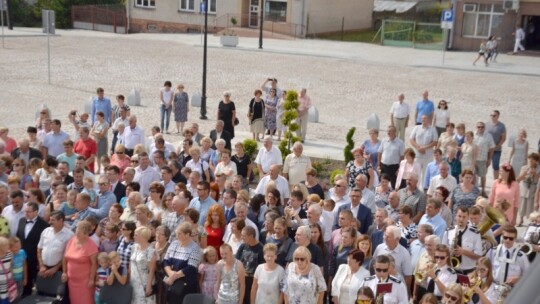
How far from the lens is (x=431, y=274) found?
742cm

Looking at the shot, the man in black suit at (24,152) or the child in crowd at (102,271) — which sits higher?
the man in black suit at (24,152)

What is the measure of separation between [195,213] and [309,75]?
25358 millimetres

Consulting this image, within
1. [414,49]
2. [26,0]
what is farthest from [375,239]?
[26,0]

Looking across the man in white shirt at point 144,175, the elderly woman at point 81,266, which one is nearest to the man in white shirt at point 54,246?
the elderly woman at point 81,266

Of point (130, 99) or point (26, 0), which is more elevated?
point (26, 0)

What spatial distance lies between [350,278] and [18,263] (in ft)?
12.7

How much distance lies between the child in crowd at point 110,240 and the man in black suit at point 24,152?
16.4 ft

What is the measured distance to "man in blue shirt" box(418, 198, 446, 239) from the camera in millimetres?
8914

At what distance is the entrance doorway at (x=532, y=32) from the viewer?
45.5 m

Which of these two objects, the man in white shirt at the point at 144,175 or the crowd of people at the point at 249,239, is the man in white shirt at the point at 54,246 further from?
the man in white shirt at the point at 144,175

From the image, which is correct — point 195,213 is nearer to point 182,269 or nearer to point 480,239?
point 182,269

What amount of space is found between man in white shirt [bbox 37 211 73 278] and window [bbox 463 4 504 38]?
42149 mm

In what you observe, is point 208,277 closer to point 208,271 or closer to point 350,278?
point 208,271

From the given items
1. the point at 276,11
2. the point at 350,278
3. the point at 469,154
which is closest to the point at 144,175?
the point at 350,278
